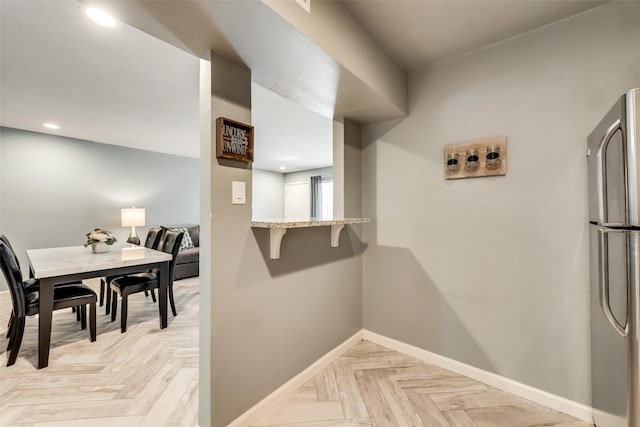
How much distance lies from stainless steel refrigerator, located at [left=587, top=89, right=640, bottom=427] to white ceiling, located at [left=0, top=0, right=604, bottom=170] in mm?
942

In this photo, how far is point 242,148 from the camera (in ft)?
4.70

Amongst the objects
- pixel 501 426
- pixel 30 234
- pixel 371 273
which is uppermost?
pixel 30 234

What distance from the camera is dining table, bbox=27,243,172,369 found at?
2088mm

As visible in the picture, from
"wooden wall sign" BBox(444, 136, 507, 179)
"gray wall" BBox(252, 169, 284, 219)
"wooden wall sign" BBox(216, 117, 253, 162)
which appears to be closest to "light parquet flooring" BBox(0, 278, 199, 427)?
"wooden wall sign" BBox(216, 117, 253, 162)

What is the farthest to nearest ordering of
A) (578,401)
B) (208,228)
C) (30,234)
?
(30,234)
(578,401)
(208,228)

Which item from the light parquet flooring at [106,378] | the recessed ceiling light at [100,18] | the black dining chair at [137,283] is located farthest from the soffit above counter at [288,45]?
the black dining chair at [137,283]

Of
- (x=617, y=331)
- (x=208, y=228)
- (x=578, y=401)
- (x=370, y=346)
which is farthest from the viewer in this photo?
(x=370, y=346)

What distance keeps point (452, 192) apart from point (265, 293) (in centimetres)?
154

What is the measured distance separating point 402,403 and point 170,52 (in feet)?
9.81

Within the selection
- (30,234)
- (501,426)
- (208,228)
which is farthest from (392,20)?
(30,234)

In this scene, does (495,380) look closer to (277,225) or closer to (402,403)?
(402,403)

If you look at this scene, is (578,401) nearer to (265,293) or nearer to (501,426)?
(501,426)

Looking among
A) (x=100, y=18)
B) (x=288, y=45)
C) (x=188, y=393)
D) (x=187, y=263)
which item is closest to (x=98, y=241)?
(x=187, y=263)

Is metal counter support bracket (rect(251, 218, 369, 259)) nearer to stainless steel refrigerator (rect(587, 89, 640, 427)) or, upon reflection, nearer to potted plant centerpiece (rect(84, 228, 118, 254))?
stainless steel refrigerator (rect(587, 89, 640, 427))
